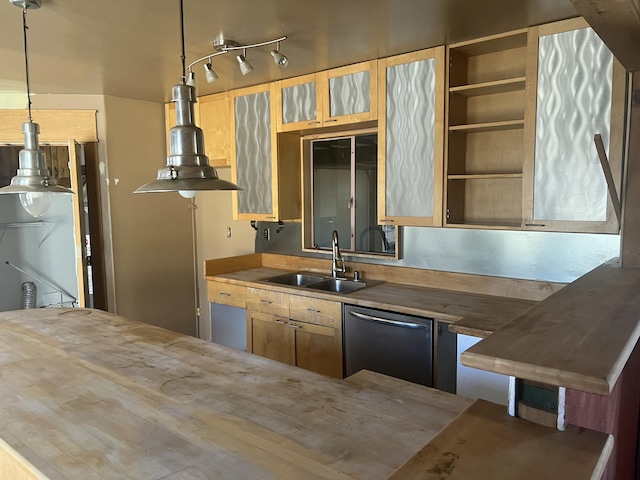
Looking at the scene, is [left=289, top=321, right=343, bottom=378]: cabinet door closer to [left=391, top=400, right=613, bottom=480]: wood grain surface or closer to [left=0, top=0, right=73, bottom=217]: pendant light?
[left=0, top=0, right=73, bottom=217]: pendant light

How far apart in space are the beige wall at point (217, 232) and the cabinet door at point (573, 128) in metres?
2.65

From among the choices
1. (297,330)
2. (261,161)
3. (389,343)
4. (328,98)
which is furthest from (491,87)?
(297,330)

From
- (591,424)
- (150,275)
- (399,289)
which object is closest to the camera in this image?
(591,424)

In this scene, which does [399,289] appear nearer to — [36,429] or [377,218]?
[377,218]

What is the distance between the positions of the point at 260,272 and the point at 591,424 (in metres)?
3.17

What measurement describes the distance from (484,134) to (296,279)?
1789mm

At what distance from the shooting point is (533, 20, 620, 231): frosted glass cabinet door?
2350 millimetres

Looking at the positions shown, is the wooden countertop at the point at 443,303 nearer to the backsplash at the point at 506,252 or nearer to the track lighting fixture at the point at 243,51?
the backsplash at the point at 506,252

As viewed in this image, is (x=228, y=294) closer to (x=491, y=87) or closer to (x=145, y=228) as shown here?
(x=145, y=228)

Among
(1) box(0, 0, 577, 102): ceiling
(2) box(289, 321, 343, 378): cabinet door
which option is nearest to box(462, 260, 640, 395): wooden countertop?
(1) box(0, 0, 577, 102): ceiling

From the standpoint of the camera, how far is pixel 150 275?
4.57 metres

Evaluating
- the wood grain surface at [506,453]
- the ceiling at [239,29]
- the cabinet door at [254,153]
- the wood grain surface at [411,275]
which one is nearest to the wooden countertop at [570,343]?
the wood grain surface at [506,453]

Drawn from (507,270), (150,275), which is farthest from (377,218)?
(150,275)

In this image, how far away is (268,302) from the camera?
3.52 m
